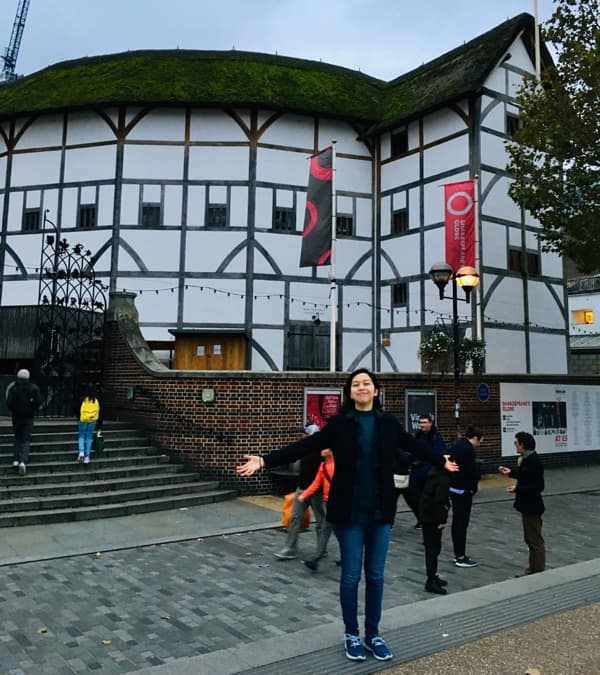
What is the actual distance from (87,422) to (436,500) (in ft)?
23.1

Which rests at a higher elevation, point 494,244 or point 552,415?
point 494,244

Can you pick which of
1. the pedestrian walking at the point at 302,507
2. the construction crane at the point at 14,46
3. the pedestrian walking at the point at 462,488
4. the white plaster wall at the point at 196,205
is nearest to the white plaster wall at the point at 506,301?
the white plaster wall at the point at 196,205

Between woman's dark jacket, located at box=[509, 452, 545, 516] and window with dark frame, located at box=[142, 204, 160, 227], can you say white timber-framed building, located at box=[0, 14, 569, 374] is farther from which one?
woman's dark jacket, located at box=[509, 452, 545, 516]

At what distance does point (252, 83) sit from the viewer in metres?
22.3

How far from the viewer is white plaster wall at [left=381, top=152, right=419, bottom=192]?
21.8 meters

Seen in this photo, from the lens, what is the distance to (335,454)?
4.10 meters

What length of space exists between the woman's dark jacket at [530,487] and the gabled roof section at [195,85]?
18.1m

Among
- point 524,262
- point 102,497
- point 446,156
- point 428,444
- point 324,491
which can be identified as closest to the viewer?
point 324,491

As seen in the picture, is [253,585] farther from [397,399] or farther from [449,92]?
[449,92]

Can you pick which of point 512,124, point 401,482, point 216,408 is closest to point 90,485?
point 216,408

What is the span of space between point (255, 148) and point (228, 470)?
45.9ft

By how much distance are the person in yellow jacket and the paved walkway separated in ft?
6.40

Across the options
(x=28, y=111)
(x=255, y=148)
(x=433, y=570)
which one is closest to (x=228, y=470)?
(x=433, y=570)

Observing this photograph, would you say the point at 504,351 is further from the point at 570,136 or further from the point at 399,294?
the point at 570,136
